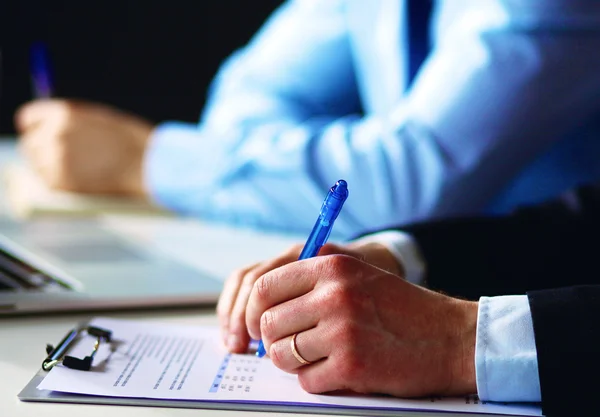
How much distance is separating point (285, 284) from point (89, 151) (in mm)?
981

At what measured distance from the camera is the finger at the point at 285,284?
21.7 inches

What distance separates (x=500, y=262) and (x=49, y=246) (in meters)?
0.59

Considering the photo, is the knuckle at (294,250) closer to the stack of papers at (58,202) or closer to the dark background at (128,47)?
the stack of papers at (58,202)

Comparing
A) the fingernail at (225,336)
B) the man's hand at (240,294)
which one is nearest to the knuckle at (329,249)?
the man's hand at (240,294)

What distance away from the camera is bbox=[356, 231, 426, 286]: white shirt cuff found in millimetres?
756

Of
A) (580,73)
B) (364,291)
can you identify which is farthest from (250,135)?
(364,291)

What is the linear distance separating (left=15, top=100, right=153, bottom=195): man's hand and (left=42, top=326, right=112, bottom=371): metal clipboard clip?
2.76 feet

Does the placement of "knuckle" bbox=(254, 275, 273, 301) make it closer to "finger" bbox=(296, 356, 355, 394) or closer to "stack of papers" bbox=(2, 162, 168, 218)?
"finger" bbox=(296, 356, 355, 394)

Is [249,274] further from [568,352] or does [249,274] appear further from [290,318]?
[568,352]

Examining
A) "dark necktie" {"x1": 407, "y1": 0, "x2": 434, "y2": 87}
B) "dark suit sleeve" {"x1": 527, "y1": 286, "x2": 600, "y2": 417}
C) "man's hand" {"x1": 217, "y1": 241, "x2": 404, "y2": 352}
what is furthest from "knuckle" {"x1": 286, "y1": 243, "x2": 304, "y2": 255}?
"dark necktie" {"x1": 407, "y1": 0, "x2": 434, "y2": 87}

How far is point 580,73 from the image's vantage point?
97 cm

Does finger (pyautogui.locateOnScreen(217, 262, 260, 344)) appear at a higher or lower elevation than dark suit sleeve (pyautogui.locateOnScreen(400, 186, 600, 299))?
higher

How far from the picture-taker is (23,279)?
772 mm

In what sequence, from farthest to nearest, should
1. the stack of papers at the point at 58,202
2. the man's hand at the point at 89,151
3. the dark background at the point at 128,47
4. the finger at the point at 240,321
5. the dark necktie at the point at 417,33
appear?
the dark background at the point at 128,47 < the man's hand at the point at 89,151 < the stack of papers at the point at 58,202 < the dark necktie at the point at 417,33 < the finger at the point at 240,321
